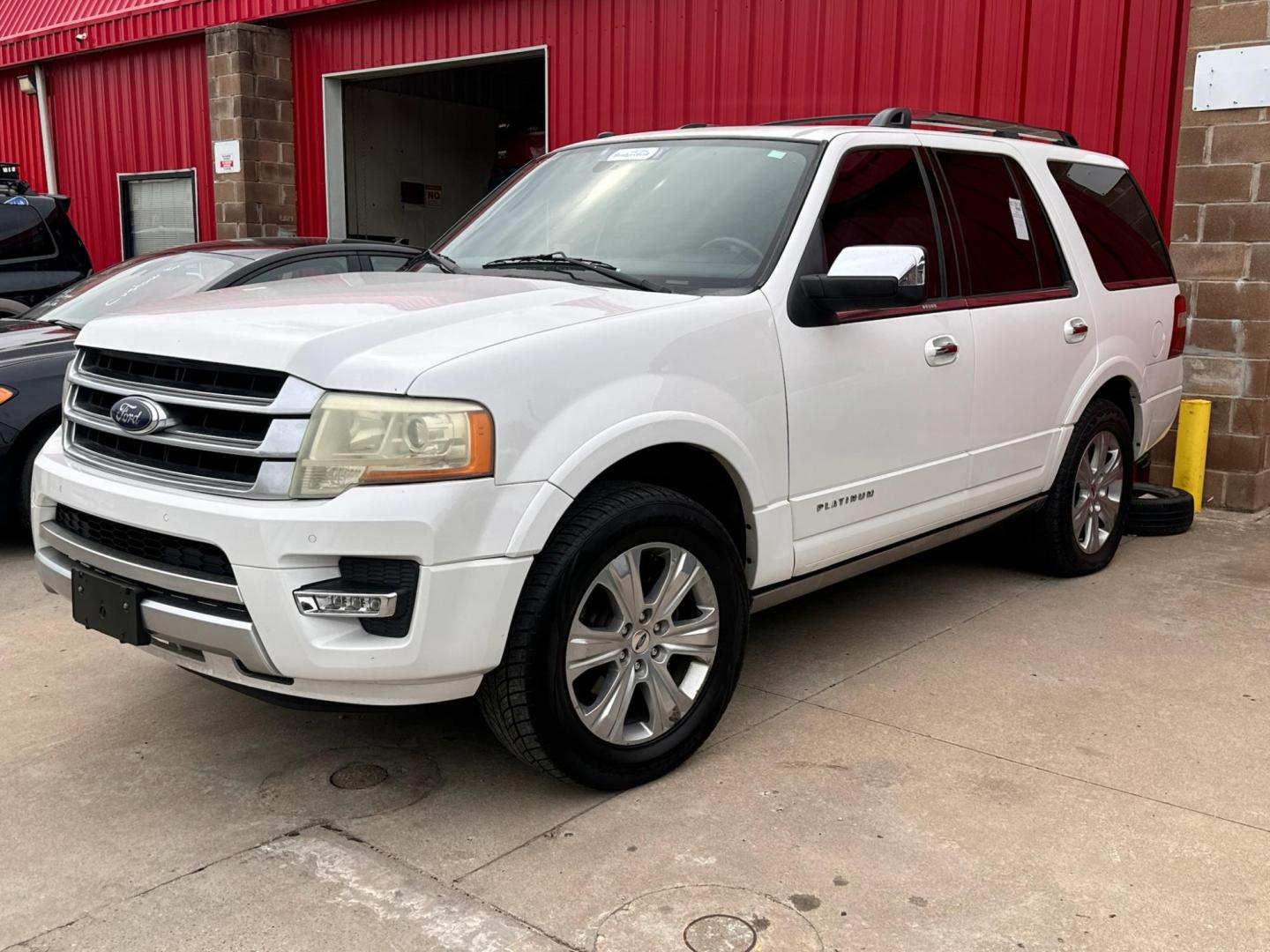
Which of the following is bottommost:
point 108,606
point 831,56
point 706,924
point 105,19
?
point 706,924

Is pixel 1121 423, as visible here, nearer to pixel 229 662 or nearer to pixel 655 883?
pixel 655 883

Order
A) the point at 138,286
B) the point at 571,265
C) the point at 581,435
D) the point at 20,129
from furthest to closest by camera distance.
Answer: the point at 20,129, the point at 138,286, the point at 571,265, the point at 581,435

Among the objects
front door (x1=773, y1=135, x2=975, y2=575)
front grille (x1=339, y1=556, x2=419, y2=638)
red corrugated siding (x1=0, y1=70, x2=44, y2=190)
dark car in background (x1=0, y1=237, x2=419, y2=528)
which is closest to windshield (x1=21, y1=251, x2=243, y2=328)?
dark car in background (x1=0, y1=237, x2=419, y2=528)

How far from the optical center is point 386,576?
2832mm

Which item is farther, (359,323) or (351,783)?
(351,783)

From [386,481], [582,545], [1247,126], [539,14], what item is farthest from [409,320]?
[539,14]

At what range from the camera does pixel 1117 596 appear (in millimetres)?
A: 5289

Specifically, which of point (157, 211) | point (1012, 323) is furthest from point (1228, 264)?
point (157, 211)

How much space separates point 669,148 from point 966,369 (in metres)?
1.34

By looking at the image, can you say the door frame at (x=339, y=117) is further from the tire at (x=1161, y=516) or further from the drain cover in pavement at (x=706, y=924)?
the drain cover in pavement at (x=706, y=924)

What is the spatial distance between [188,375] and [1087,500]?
13.1 ft

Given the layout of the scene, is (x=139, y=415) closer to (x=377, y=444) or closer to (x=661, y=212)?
(x=377, y=444)

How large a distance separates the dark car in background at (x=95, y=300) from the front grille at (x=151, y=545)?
9.05 ft

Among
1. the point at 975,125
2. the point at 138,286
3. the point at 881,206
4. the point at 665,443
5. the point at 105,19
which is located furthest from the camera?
the point at 105,19
